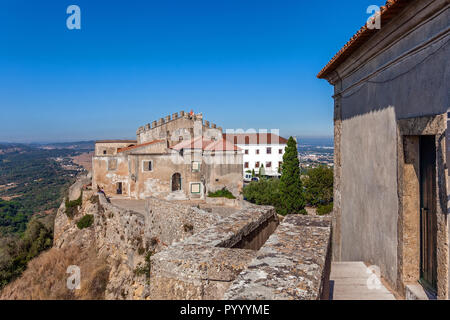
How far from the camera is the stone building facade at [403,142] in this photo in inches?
130

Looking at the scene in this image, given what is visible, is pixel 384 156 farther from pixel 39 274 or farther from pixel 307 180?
pixel 307 180

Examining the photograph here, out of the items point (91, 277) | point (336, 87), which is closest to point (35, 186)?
point (91, 277)

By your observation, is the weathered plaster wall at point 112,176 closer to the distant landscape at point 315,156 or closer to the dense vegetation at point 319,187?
the dense vegetation at point 319,187

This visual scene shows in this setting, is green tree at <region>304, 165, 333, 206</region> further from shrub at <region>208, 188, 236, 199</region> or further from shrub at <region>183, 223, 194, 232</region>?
shrub at <region>183, 223, 194, 232</region>

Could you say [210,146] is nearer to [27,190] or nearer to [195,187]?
[195,187]

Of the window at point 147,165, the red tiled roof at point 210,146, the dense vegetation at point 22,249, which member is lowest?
the dense vegetation at point 22,249

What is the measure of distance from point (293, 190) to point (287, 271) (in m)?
19.3

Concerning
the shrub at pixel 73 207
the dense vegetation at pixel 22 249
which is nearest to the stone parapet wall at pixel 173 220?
the shrub at pixel 73 207

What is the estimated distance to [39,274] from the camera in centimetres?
1845

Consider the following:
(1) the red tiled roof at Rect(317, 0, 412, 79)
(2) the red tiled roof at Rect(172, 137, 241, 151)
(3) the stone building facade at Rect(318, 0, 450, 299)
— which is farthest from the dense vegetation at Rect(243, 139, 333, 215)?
(3) the stone building facade at Rect(318, 0, 450, 299)

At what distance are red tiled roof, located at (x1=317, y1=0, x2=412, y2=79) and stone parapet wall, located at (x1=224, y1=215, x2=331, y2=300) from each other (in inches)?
113

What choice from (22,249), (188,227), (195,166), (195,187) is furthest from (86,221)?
(188,227)

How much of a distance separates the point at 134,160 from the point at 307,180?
15149mm

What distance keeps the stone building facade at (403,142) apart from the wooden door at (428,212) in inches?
0.5
